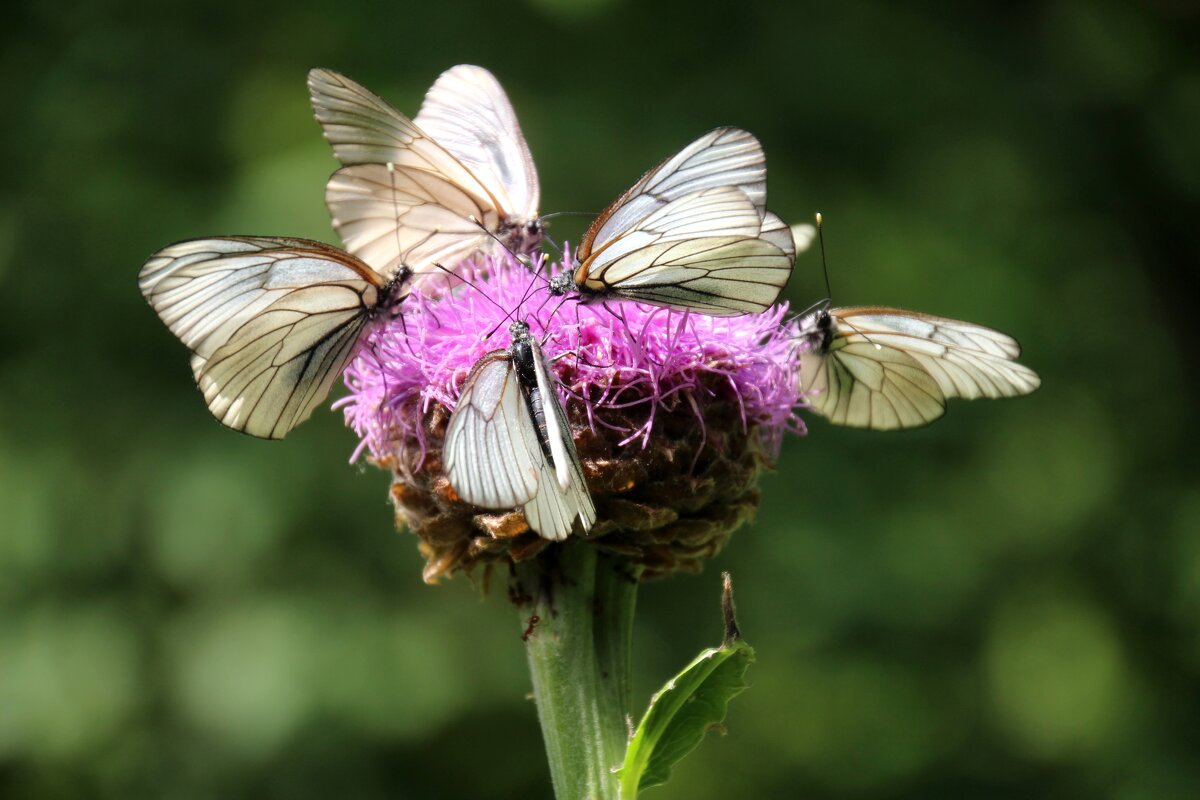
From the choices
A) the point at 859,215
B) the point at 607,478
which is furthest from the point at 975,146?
the point at 607,478

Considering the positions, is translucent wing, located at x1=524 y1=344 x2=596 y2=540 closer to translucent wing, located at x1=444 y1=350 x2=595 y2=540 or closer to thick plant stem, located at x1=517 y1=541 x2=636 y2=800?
translucent wing, located at x1=444 y1=350 x2=595 y2=540

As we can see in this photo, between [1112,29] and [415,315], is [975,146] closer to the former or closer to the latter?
[1112,29]

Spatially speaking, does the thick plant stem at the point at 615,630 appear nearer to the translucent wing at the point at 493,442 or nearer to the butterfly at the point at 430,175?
the translucent wing at the point at 493,442

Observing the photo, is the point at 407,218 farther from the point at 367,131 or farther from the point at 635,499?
the point at 635,499

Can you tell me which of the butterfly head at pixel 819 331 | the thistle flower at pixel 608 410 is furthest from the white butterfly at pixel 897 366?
the thistle flower at pixel 608 410

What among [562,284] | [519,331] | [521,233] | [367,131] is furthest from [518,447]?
[367,131]
